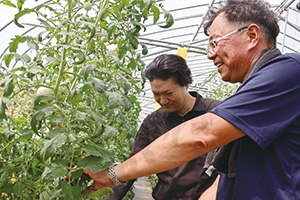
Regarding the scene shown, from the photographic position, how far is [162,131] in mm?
2221

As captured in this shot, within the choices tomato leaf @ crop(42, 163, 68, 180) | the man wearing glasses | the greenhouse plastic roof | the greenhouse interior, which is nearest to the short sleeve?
the man wearing glasses

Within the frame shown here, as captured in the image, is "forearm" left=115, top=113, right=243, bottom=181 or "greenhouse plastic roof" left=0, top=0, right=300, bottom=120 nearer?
"forearm" left=115, top=113, right=243, bottom=181

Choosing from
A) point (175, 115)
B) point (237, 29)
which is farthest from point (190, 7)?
point (237, 29)

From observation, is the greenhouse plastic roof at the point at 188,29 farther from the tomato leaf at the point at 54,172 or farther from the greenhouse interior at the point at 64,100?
the tomato leaf at the point at 54,172

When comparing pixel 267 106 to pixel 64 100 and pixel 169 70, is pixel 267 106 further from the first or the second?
pixel 169 70

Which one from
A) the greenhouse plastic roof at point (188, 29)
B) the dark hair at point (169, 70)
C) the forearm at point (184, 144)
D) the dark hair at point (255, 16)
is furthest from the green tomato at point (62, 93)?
the greenhouse plastic roof at point (188, 29)

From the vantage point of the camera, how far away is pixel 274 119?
1.03 metres

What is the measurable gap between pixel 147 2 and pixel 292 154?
678 millimetres

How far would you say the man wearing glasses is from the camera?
1.02m

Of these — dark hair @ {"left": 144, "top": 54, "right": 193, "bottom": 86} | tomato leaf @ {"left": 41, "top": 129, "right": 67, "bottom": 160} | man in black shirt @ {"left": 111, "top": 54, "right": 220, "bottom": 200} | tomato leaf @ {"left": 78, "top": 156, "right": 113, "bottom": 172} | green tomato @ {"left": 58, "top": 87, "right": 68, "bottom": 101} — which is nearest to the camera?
tomato leaf @ {"left": 41, "top": 129, "right": 67, "bottom": 160}

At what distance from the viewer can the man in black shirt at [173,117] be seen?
6.70 ft

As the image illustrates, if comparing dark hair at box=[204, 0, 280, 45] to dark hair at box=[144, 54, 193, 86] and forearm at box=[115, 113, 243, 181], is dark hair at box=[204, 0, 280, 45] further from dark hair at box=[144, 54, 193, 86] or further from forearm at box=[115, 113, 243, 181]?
dark hair at box=[144, 54, 193, 86]

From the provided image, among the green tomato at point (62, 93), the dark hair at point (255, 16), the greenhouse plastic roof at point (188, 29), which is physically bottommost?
the greenhouse plastic roof at point (188, 29)

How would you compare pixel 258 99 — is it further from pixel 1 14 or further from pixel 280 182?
pixel 1 14
